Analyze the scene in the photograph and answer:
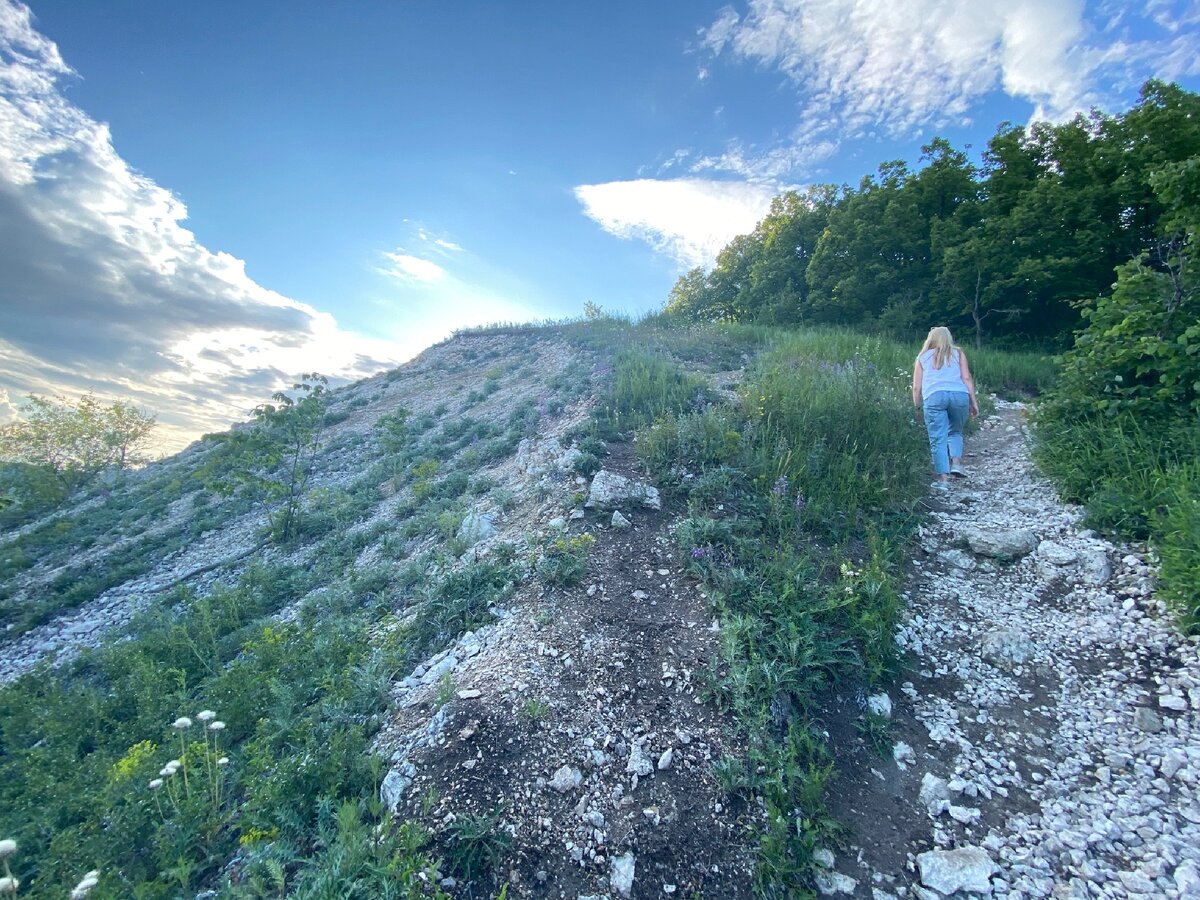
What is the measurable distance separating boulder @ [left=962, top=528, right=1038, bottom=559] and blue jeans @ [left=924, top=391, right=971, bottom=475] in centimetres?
174

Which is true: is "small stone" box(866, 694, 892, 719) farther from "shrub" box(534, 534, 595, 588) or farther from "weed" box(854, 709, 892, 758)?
"shrub" box(534, 534, 595, 588)

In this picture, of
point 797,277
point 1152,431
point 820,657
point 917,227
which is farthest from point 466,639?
point 797,277

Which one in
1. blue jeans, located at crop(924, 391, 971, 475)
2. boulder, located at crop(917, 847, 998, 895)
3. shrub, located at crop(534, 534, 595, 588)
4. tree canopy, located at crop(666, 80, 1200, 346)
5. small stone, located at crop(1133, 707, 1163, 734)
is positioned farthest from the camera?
tree canopy, located at crop(666, 80, 1200, 346)

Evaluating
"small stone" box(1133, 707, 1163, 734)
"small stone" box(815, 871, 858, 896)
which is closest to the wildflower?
"small stone" box(815, 871, 858, 896)

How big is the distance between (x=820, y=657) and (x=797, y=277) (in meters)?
26.8

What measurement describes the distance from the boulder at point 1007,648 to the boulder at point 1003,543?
48.2 inches

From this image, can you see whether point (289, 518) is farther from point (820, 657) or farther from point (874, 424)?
point (874, 424)

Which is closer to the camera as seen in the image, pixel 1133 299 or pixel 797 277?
pixel 1133 299

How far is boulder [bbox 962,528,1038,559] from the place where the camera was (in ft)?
17.5

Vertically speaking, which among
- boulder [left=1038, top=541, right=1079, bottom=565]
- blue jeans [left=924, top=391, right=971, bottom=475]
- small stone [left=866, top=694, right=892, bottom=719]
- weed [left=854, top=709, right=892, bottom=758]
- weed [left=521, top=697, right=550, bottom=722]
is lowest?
weed [left=854, top=709, right=892, bottom=758]

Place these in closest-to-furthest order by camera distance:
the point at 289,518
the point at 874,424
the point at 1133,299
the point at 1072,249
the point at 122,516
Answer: the point at 1133,299, the point at 874,424, the point at 289,518, the point at 122,516, the point at 1072,249

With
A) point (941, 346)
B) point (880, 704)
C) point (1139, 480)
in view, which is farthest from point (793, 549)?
point (941, 346)

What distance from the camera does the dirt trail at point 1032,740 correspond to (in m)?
2.82

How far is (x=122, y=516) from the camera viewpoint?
40.2 ft
